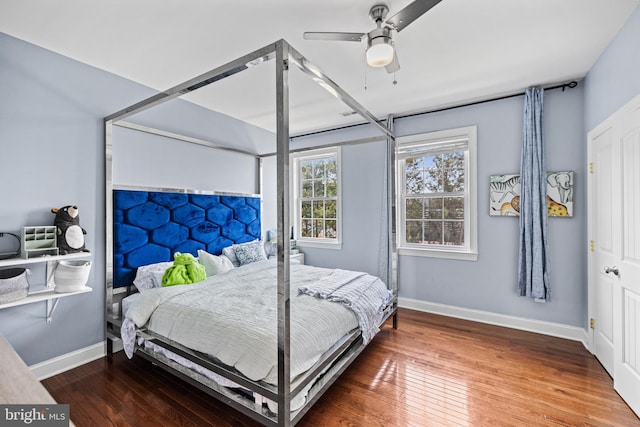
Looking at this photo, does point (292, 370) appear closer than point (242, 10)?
Yes

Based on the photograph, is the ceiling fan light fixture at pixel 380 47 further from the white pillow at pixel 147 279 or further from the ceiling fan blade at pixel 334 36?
the white pillow at pixel 147 279

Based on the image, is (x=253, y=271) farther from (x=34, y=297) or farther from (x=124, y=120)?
(x=124, y=120)

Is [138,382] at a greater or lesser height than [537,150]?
lesser

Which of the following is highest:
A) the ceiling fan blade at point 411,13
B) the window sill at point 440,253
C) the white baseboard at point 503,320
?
the ceiling fan blade at point 411,13

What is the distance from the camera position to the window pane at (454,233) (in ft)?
12.0

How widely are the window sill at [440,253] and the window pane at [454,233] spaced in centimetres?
12

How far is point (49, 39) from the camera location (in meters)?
2.24

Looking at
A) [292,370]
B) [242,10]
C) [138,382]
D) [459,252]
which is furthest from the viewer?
[459,252]

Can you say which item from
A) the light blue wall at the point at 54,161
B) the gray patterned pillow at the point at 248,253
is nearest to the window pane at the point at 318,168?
the gray patterned pillow at the point at 248,253

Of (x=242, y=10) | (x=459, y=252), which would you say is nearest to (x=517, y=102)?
(x=459, y=252)

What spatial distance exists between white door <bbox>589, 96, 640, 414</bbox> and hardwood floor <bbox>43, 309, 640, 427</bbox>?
0.79 feet

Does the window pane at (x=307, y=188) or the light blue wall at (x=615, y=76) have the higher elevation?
the light blue wall at (x=615, y=76)

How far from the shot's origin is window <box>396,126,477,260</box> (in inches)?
140

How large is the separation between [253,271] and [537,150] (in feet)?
10.8
